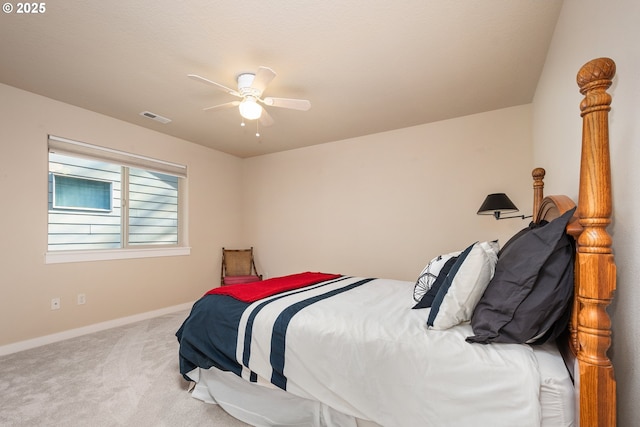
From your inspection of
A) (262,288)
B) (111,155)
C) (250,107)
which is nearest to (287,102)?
(250,107)

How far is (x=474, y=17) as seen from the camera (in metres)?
1.89

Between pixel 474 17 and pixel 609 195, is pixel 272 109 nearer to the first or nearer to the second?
pixel 474 17

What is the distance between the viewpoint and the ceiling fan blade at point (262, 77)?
2.02 m

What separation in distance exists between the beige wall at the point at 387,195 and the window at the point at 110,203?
4.48ft

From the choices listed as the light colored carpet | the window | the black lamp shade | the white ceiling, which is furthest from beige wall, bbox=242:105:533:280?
the light colored carpet

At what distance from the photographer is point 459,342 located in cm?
129

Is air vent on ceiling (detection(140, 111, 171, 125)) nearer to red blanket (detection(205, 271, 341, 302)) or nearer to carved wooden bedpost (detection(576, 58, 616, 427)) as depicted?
red blanket (detection(205, 271, 341, 302))

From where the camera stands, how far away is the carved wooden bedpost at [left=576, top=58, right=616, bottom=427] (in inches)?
35.2

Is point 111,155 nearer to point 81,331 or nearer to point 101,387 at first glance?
point 81,331

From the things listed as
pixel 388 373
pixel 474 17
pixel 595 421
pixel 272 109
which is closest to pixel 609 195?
pixel 595 421

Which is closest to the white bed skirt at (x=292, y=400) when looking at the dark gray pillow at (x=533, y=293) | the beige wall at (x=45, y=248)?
the dark gray pillow at (x=533, y=293)

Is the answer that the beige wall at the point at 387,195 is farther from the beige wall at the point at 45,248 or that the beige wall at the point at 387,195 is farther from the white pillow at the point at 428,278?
the white pillow at the point at 428,278

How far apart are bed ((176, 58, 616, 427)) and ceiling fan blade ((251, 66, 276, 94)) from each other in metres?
1.57

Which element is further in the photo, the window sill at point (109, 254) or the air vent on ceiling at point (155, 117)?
the air vent on ceiling at point (155, 117)
